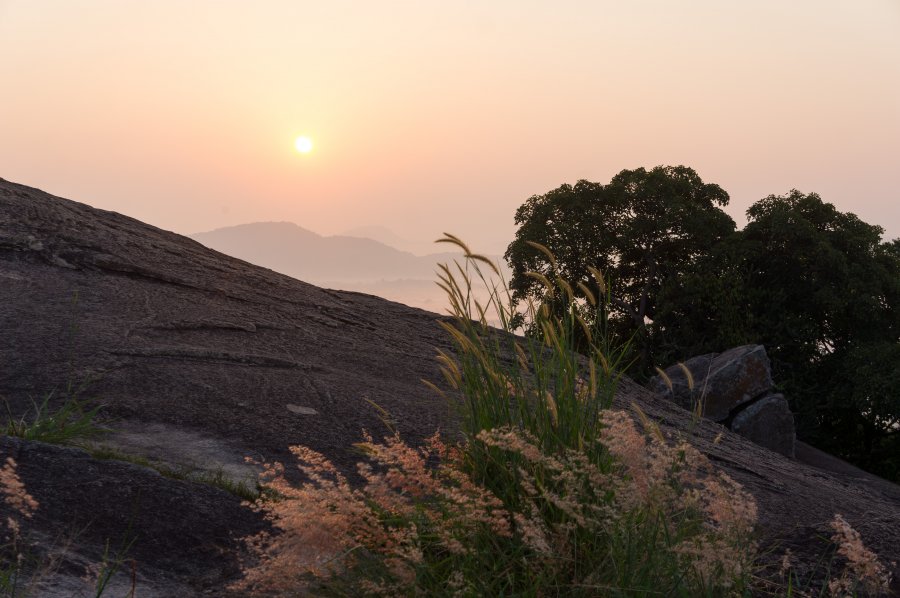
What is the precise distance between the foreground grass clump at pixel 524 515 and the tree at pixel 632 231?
20.4 m

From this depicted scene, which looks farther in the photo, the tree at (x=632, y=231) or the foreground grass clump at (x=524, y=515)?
the tree at (x=632, y=231)

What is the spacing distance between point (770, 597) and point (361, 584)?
2384 mm

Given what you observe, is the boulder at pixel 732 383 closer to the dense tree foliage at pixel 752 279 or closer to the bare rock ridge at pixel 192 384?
the dense tree foliage at pixel 752 279

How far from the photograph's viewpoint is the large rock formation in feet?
58.8

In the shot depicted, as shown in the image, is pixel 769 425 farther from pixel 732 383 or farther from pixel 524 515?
pixel 524 515

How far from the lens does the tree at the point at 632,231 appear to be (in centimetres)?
2542

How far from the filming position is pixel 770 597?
4.68m

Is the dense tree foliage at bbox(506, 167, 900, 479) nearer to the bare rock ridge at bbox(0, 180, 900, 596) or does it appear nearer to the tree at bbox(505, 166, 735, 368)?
the tree at bbox(505, 166, 735, 368)

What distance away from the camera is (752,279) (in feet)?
80.6

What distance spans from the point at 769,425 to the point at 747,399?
0.76 meters

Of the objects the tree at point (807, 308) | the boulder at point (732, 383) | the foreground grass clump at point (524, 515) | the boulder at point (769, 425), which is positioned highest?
the tree at point (807, 308)

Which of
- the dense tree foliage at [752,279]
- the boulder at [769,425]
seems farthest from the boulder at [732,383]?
the dense tree foliage at [752,279]

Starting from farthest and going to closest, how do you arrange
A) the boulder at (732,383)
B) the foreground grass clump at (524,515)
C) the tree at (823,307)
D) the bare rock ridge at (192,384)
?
1. the tree at (823,307)
2. the boulder at (732,383)
3. the bare rock ridge at (192,384)
4. the foreground grass clump at (524,515)

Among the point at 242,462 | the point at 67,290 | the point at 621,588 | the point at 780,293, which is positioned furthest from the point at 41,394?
the point at 780,293
